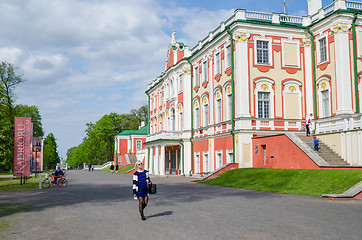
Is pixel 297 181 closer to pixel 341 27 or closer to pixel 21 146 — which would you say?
pixel 341 27

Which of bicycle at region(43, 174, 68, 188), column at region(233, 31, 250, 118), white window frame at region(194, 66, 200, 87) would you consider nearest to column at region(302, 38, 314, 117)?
column at region(233, 31, 250, 118)

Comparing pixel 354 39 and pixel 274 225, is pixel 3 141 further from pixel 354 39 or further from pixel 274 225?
pixel 274 225

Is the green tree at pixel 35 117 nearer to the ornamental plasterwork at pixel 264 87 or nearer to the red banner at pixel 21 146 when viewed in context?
the red banner at pixel 21 146

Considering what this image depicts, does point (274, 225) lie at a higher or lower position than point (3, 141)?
lower

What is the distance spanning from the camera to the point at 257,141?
28266 millimetres

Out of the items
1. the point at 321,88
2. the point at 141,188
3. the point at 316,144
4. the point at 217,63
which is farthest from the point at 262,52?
the point at 141,188

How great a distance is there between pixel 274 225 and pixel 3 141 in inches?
1502

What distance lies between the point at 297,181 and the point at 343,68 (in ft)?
40.7

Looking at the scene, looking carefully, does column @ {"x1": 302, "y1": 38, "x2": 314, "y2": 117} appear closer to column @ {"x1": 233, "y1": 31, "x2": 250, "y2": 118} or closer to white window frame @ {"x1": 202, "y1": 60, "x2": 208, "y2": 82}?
column @ {"x1": 233, "y1": 31, "x2": 250, "y2": 118}

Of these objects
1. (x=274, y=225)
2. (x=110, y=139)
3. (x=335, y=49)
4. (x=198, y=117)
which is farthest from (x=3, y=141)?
(x=110, y=139)

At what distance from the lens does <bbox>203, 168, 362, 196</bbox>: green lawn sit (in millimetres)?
16242

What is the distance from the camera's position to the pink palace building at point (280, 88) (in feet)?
81.4

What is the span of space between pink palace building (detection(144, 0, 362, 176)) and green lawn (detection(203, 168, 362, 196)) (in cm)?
193

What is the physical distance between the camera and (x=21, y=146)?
26.7 m
